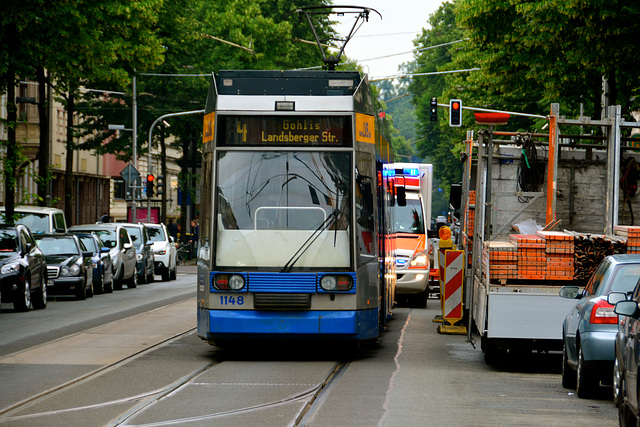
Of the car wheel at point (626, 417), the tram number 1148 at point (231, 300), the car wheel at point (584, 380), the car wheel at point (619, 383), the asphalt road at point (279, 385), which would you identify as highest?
the tram number 1148 at point (231, 300)

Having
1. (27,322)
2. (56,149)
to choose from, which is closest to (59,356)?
(27,322)

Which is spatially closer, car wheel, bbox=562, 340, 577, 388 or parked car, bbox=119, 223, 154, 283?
car wheel, bbox=562, 340, 577, 388

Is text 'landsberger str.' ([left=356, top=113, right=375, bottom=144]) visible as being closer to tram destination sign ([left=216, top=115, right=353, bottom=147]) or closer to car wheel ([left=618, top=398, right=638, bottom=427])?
tram destination sign ([left=216, top=115, right=353, bottom=147])

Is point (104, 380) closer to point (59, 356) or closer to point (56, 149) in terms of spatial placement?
point (59, 356)

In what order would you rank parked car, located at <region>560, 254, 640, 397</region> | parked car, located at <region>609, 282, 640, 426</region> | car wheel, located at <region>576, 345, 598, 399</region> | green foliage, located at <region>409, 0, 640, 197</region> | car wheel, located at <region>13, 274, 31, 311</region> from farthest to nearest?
1. green foliage, located at <region>409, 0, 640, 197</region>
2. car wheel, located at <region>13, 274, 31, 311</region>
3. car wheel, located at <region>576, 345, 598, 399</region>
4. parked car, located at <region>560, 254, 640, 397</region>
5. parked car, located at <region>609, 282, 640, 426</region>

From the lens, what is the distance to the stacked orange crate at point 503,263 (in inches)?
510

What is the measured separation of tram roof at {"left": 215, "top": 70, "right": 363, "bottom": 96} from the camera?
13.9m

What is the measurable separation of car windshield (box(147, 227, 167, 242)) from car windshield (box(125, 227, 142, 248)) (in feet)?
11.5

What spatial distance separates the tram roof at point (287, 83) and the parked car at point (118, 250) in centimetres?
1902

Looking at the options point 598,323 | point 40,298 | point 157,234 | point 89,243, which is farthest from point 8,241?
point 157,234

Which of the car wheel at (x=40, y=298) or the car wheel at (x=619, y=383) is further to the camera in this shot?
the car wheel at (x=40, y=298)

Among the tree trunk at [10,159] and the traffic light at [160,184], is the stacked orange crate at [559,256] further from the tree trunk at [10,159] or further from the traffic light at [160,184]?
the traffic light at [160,184]

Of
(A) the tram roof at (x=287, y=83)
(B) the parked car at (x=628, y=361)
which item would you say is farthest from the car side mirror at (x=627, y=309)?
(A) the tram roof at (x=287, y=83)

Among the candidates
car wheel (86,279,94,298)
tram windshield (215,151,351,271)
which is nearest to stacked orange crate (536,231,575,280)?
tram windshield (215,151,351,271)
